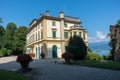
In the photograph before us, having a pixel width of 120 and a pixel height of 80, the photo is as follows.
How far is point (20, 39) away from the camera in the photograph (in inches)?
2453

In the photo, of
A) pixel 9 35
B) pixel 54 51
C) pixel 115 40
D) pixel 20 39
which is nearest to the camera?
pixel 115 40

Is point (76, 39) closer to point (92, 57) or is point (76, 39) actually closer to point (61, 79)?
point (92, 57)

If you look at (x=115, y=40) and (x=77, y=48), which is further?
(x=115, y=40)

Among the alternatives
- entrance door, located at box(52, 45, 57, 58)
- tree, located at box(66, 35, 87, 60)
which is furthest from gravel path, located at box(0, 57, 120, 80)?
entrance door, located at box(52, 45, 57, 58)

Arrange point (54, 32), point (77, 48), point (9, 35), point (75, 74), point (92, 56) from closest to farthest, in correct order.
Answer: point (75, 74)
point (77, 48)
point (92, 56)
point (54, 32)
point (9, 35)

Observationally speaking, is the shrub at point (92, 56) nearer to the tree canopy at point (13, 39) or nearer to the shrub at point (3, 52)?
the shrub at point (3, 52)

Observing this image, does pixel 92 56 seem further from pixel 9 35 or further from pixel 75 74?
pixel 9 35

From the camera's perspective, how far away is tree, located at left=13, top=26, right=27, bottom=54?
58.9 metres

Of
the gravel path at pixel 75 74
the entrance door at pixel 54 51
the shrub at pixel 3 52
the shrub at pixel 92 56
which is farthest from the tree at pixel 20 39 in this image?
the gravel path at pixel 75 74

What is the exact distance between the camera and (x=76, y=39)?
27.0 m

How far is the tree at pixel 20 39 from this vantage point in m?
58.9

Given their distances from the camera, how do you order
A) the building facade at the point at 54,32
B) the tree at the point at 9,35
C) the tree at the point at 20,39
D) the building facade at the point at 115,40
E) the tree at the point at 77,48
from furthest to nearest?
1. the tree at the point at 20,39
2. the tree at the point at 9,35
3. the building facade at the point at 54,32
4. the building facade at the point at 115,40
5. the tree at the point at 77,48

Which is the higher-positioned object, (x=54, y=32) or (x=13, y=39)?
(x=13, y=39)

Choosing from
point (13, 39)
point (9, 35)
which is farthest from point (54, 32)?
point (9, 35)
